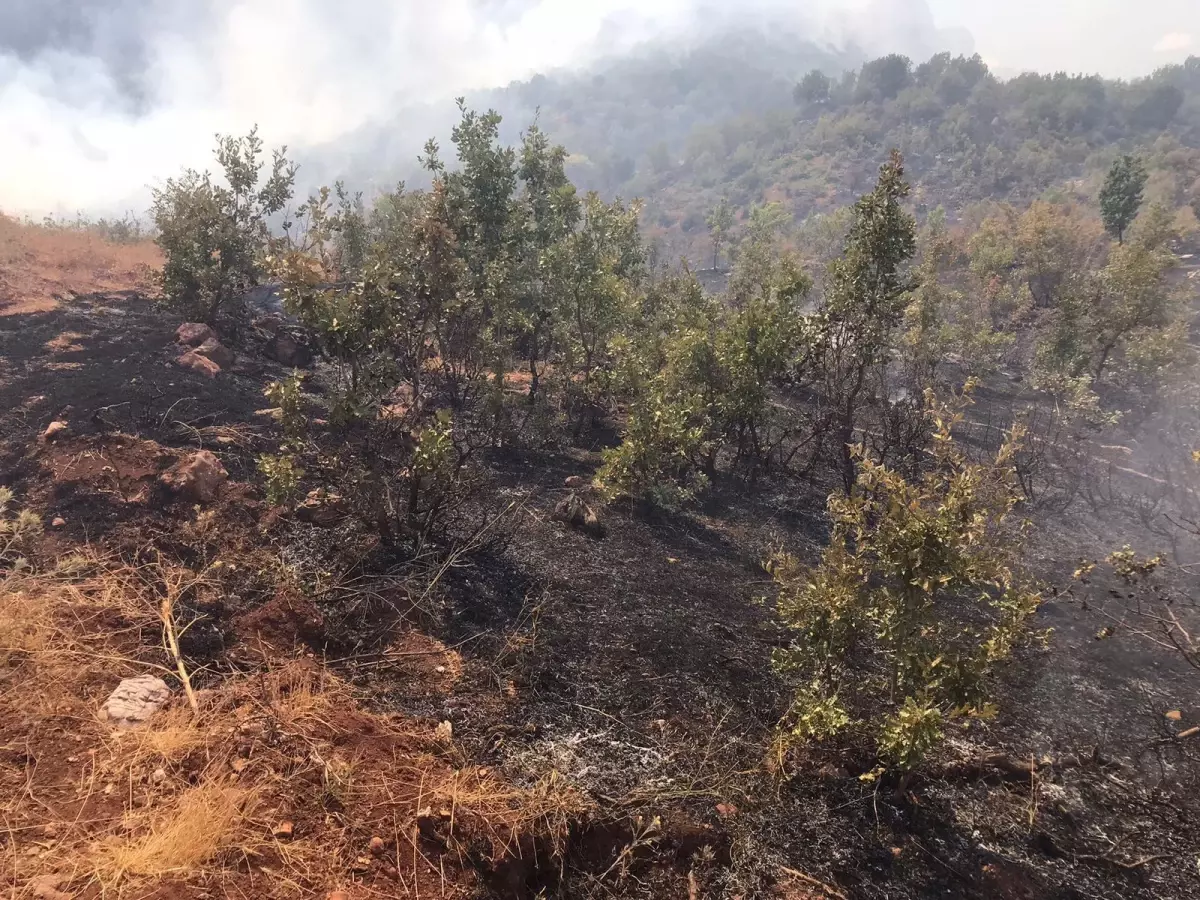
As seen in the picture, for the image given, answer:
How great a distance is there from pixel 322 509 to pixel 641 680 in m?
4.23

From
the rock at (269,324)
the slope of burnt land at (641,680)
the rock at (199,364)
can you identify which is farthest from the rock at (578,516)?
the rock at (269,324)

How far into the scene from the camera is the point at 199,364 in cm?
1134

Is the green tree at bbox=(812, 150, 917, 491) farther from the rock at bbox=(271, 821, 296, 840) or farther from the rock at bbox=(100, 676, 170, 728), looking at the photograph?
the rock at bbox=(100, 676, 170, 728)

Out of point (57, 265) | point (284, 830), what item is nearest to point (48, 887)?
point (284, 830)

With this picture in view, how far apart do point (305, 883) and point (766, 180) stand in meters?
131

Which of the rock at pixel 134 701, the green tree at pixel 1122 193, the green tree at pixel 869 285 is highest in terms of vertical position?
the green tree at pixel 1122 193

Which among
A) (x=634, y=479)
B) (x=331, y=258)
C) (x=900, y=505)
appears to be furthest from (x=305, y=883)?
(x=331, y=258)

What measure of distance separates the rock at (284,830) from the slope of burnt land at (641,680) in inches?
49.9

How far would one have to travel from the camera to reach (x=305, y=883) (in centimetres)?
322

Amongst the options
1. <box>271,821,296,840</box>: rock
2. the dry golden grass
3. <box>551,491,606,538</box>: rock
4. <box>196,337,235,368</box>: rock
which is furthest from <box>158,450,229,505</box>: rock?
<box>196,337,235,368</box>: rock

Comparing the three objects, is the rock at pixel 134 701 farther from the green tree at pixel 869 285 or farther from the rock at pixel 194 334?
the rock at pixel 194 334

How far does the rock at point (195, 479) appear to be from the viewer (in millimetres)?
6832

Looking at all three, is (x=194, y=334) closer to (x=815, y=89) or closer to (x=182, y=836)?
(x=182, y=836)

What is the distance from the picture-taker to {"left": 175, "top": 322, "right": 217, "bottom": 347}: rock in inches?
487
